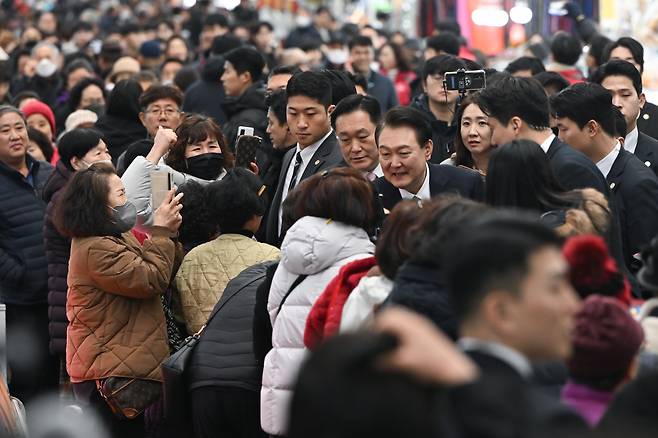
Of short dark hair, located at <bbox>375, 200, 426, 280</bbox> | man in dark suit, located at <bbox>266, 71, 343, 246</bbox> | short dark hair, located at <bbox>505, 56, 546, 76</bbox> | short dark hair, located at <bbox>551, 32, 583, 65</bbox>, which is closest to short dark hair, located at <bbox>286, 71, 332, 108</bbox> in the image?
man in dark suit, located at <bbox>266, 71, 343, 246</bbox>

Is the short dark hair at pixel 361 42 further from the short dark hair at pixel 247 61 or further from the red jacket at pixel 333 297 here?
the red jacket at pixel 333 297

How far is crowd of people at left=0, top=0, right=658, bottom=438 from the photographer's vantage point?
3.22 metres

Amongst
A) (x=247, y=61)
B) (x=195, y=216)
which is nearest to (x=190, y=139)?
(x=195, y=216)

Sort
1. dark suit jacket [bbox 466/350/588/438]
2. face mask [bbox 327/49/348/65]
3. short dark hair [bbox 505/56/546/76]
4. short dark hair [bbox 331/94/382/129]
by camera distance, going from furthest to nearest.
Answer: face mask [bbox 327/49/348/65] < short dark hair [bbox 505/56/546/76] < short dark hair [bbox 331/94/382/129] < dark suit jacket [bbox 466/350/588/438]

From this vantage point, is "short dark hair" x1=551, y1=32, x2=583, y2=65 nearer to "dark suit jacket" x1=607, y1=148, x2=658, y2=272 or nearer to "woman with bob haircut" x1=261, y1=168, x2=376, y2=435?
"dark suit jacket" x1=607, y1=148, x2=658, y2=272

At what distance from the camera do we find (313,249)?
576 centimetres

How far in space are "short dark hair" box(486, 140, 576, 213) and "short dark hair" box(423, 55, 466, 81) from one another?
14.1ft

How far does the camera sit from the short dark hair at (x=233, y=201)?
22.7 feet

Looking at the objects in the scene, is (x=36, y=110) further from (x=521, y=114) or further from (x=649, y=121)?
(x=521, y=114)

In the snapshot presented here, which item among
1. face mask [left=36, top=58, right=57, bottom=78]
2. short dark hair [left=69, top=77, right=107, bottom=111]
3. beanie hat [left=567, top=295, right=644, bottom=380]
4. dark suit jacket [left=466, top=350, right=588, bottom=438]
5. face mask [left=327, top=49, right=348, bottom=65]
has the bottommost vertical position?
face mask [left=327, top=49, right=348, bottom=65]

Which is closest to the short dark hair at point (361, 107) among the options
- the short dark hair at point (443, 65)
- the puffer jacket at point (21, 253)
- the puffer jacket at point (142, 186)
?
the puffer jacket at point (142, 186)

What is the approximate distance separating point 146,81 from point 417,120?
588 cm

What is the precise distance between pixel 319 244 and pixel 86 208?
5.98 ft

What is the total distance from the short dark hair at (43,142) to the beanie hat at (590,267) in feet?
22.8
